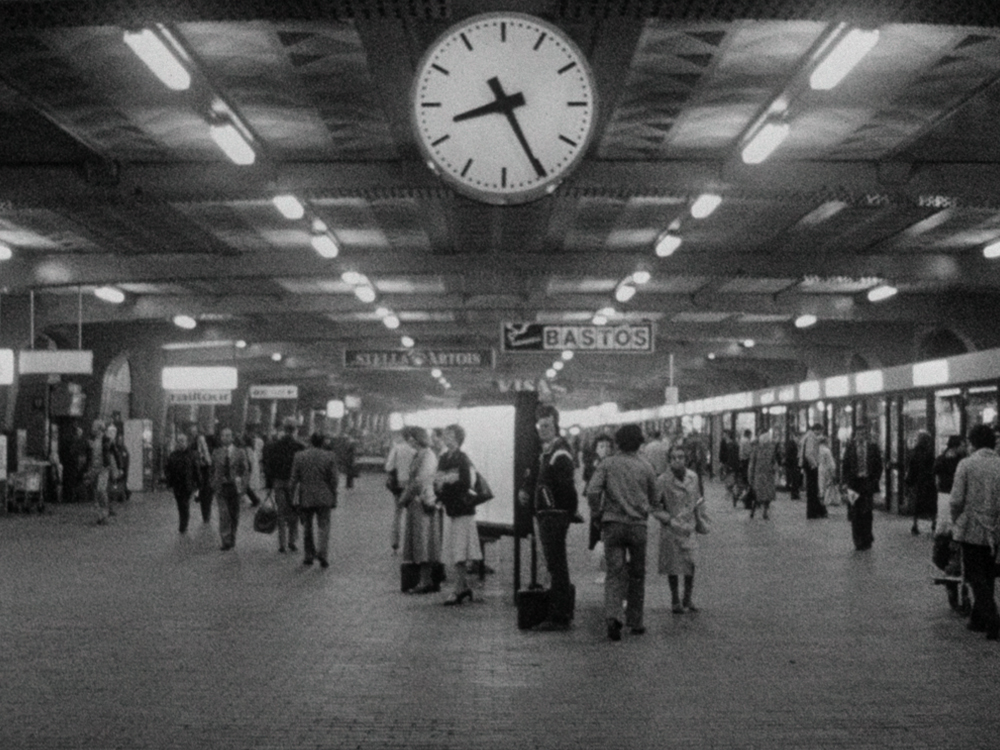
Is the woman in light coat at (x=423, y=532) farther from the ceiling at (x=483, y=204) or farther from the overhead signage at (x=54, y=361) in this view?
the overhead signage at (x=54, y=361)

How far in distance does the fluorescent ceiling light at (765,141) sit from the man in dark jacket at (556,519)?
12.9 feet

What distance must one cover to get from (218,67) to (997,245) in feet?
51.3

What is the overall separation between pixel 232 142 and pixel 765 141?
5327 millimetres

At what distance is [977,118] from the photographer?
52.7ft

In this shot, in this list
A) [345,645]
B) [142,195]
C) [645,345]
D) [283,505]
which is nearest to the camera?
[345,645]

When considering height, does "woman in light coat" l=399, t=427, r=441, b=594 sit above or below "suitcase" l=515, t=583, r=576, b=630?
above

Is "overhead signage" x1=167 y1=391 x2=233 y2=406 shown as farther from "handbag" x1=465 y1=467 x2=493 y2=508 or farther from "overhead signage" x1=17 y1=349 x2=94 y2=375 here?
"handbag" x1=465 y1=467 x2=493 y2=508

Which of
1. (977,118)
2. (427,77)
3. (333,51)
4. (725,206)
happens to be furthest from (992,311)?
(427,77)

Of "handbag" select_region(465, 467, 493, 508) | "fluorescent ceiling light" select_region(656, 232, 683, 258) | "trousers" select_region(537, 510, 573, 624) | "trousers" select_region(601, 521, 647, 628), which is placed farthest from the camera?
"fluorescent ceiling light" select_region(656, 232, 683, 258)

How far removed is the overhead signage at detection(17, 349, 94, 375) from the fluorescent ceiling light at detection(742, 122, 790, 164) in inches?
601

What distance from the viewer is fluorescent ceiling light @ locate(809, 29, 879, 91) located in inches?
456

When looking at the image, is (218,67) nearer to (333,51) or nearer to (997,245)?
(333,51)

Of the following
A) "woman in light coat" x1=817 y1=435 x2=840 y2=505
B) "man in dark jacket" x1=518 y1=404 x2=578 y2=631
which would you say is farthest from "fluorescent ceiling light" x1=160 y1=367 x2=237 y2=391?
"man in dark jacket" x1=518 y1=404 x2=578 y2=631

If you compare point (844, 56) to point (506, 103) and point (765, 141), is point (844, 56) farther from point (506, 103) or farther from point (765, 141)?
point (506, 103)
